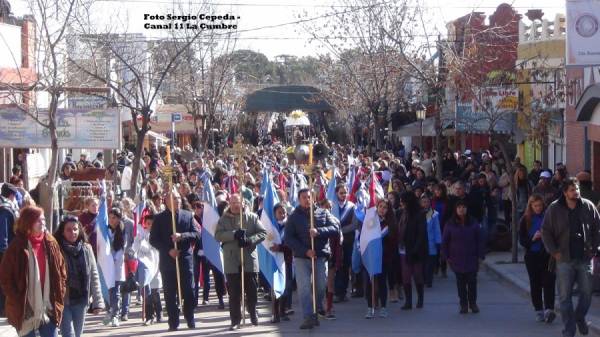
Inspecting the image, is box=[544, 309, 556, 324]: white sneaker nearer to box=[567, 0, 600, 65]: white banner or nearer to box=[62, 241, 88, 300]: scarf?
box=[62, 241, 88, 300]: scarf

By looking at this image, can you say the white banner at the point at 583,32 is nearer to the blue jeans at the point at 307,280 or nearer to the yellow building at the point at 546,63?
the yellow building at the point at 546,63

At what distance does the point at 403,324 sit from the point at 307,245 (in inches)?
63.0

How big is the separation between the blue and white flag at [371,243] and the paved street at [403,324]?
2.28ft

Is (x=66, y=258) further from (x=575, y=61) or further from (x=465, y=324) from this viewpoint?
(x=575, y=61)

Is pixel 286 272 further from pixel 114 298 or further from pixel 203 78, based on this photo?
pixel 203 78

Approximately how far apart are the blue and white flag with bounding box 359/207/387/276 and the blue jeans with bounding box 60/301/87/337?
206 inches

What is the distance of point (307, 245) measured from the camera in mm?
12953

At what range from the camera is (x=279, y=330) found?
42.9ft

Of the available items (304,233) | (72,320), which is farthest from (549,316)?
(72,320)

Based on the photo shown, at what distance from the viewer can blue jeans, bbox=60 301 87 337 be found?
31.6ft

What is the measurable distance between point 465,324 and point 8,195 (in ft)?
21.3

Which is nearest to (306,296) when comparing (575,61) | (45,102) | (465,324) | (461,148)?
(465,324)

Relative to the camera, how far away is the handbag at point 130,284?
13.8 m

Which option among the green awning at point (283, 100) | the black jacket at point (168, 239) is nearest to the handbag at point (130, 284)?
the black jacket at point (168, 239)
